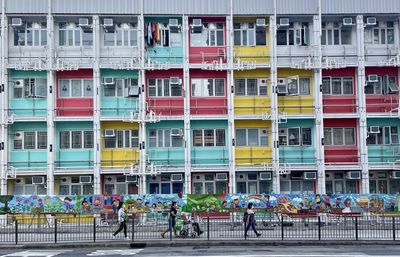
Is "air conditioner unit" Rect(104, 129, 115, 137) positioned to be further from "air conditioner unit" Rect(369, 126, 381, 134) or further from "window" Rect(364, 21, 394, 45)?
"window" Rect(364, 21, 394, 45)

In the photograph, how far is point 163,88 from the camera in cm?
4025

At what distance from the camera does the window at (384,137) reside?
40.7m

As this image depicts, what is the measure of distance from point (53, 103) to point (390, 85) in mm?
21787

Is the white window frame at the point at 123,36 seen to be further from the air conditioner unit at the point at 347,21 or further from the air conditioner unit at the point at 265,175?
the air conditioner unit at the point at 347,21

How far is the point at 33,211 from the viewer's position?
35406mm

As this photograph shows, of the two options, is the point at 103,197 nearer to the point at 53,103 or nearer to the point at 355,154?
the point at 53,103

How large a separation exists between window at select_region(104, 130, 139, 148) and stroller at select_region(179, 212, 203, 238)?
13.2 m

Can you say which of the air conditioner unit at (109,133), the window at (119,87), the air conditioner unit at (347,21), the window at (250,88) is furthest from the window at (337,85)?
the air conditioner unit at (109,133)

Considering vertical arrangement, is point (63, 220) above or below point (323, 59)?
below

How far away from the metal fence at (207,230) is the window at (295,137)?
10953 mm

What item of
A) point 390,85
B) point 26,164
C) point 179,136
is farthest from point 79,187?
point 390,85

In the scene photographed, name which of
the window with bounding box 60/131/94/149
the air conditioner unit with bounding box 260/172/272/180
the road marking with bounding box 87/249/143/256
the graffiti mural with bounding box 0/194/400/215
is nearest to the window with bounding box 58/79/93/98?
the window with bounding box 60/131/94/149

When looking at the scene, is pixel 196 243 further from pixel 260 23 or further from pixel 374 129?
pixel 374 129

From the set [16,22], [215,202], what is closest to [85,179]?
[215,202]
